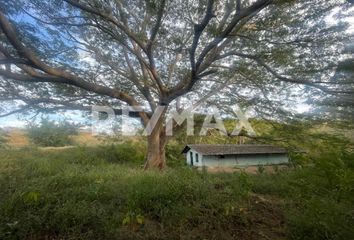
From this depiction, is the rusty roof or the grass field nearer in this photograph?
the grass field

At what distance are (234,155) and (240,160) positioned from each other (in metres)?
0.53

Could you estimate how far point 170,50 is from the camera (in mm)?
7473

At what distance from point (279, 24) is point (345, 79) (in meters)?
2.01

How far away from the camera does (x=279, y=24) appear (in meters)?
6.29

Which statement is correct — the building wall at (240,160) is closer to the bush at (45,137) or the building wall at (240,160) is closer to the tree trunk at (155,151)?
the tree trunk at (155,151)

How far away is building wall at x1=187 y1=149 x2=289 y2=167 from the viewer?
1638 cm

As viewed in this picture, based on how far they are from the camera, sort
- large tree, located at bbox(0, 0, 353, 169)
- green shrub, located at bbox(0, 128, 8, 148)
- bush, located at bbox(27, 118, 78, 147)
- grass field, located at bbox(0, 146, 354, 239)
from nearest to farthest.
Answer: grass field, located at bbox(0, 146, 354, 239) < large tree, located at bbox(0, 0, 353, 169) < green shrub, located at bbox(0, 128, 8, 148) < bush, located at bbox(27, 118, 78, 147)

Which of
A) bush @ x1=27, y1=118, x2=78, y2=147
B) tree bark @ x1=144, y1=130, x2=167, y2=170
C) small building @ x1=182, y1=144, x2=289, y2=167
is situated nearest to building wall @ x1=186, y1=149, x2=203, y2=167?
small building @ x1=182, y1=144, x2=289, y2=167

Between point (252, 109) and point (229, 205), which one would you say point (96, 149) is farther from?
point (229, 205)

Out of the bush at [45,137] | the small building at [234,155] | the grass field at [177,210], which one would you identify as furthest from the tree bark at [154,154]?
the bush at [45,137]

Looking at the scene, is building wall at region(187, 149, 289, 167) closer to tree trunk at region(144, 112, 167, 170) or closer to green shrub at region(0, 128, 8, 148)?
tree trunk at region(144, 112, 167, 170)

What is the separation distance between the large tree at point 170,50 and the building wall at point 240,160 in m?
7.20

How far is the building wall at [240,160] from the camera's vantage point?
16375mm

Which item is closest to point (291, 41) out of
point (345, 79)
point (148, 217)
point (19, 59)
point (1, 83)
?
point (345, 79)
